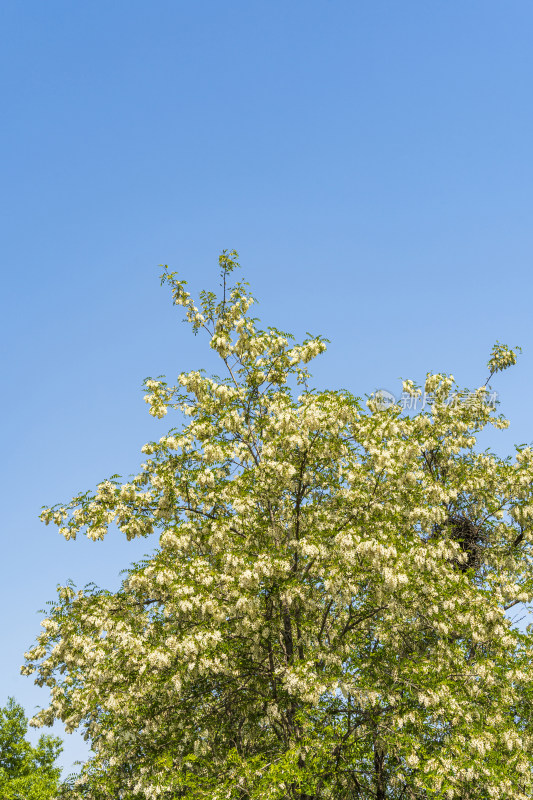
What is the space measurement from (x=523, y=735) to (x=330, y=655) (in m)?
4.77

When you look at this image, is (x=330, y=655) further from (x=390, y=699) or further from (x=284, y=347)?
(x=284, y=347)

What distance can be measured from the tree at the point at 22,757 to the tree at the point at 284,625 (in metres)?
19.6

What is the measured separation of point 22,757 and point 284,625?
1169 inches

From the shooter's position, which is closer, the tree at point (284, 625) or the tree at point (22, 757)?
the tree at point (284, 625)

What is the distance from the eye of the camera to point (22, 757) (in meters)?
36.2

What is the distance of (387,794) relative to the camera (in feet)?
55.8

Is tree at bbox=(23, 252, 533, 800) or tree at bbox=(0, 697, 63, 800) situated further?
tree at bbox=(0, 697, 63, 800)

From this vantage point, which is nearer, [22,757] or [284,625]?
[284,625]

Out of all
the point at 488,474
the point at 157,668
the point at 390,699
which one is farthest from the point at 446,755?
the point at 488,474

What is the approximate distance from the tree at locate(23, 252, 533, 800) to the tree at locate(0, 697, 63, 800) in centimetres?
1959

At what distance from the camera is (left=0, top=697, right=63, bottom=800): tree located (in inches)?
1270

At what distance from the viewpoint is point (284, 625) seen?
1463 centimetres

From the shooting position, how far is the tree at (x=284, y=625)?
1266 cm

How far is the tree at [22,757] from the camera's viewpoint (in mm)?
32250
